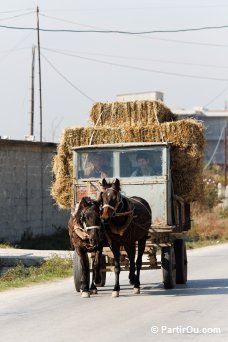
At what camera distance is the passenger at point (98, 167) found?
54.1ft

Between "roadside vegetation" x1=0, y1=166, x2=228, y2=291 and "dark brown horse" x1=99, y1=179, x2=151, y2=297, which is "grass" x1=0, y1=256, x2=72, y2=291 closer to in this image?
"roadside vegetation" x1=0, y1=166, x2=228, y2=291

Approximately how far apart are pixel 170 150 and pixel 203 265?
6.07 meters

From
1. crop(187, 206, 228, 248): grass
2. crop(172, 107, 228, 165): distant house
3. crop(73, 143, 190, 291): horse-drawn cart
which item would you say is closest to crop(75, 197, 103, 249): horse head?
crop(73, 143, 190, 291): horse-drawn cart

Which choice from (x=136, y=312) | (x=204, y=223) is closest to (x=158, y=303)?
(x=136, y=312)

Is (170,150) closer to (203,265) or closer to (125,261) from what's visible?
(125,261)

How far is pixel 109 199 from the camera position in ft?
48.0

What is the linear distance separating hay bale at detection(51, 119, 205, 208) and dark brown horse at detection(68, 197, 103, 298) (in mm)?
2208

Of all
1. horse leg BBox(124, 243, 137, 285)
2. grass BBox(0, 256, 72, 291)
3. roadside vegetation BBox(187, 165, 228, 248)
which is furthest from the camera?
roadside vegetation BBox(187, 165, 228, 248)

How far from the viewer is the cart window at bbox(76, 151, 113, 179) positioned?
650 inches

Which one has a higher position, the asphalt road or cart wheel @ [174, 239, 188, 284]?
cart wheel @ [174, 239, 188, 284]

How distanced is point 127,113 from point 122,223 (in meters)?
3.70

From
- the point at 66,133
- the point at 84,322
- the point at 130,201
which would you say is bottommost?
the point at 84,322

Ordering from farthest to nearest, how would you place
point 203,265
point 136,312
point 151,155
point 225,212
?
point 225,212 < point 203,265 < point 151,155 < point 136,312

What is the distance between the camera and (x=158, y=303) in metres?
14.1
